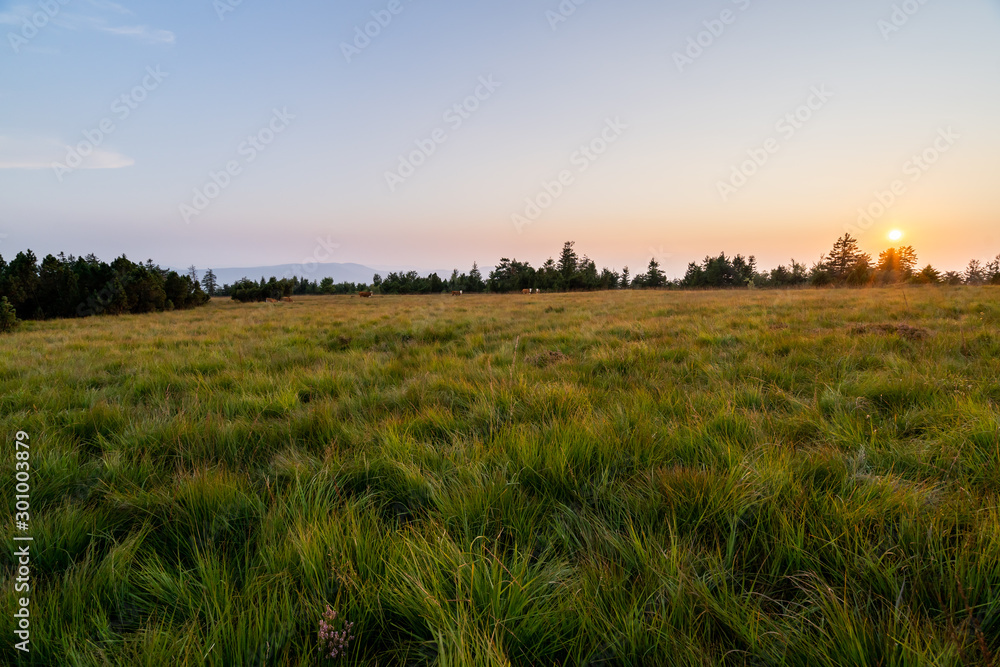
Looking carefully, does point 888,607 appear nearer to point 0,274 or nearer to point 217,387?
point 217,387

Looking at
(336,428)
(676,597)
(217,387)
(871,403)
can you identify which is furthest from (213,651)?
(871,403)

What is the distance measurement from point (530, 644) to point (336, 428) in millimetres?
1996

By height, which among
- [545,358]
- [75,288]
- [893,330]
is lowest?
[545,358]

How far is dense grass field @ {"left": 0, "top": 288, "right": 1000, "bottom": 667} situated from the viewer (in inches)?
40.8

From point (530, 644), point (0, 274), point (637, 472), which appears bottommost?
point (530, 644)

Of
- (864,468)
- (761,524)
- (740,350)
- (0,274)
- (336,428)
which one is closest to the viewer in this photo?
(761,524)

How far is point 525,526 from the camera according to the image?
1526 millimetres

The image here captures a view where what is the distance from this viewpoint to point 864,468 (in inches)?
71.1

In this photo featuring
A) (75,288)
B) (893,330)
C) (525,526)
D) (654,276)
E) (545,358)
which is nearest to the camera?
A: (525,526)

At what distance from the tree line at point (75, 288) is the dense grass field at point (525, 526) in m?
16.0

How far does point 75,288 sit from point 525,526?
2465 centimetres

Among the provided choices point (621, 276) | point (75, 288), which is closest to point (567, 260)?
point (621, 276)

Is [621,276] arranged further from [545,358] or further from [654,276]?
[545,358]

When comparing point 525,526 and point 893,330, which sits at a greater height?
point 893,330
